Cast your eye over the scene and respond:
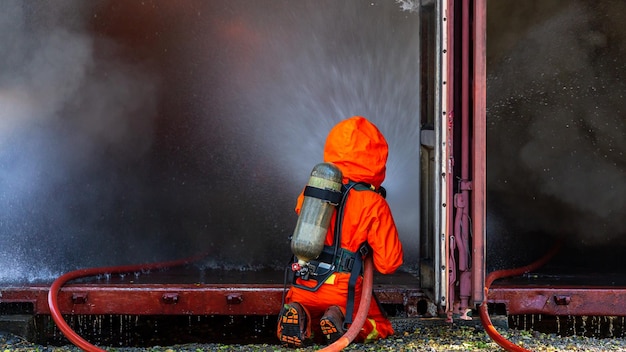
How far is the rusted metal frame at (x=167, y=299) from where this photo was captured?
212 inches

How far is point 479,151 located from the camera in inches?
179

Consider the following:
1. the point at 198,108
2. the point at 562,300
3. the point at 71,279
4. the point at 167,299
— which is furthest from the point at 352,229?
the point at 198,108

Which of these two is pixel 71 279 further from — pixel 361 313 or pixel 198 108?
pixel 198 108

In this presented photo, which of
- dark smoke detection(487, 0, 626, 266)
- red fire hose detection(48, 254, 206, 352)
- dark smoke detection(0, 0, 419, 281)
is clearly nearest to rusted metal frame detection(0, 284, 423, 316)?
red fire hose detection(48, 254, 206, 352)

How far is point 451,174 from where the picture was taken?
15.1ft

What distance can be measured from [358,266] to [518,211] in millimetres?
4045

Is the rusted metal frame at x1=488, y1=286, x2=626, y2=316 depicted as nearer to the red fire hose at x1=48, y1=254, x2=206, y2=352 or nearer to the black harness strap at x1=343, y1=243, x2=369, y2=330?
the black harness strap at x1=343, y1=243, x2=369, y2=330

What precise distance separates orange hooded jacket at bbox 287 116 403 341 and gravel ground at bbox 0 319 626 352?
42 centimetres

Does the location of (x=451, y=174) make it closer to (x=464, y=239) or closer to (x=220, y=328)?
(x=464, y=239)

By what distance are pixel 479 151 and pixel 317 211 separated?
1.05m

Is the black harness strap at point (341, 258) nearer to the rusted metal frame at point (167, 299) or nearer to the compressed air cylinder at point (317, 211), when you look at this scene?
the compressed air cylinder at point (317, 211)

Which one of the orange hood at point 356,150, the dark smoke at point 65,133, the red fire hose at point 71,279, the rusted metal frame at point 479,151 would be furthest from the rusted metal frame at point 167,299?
the dark smoke at point 65,133

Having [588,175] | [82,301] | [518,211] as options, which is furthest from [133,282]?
[588,175]

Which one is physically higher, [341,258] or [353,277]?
[341,258]
